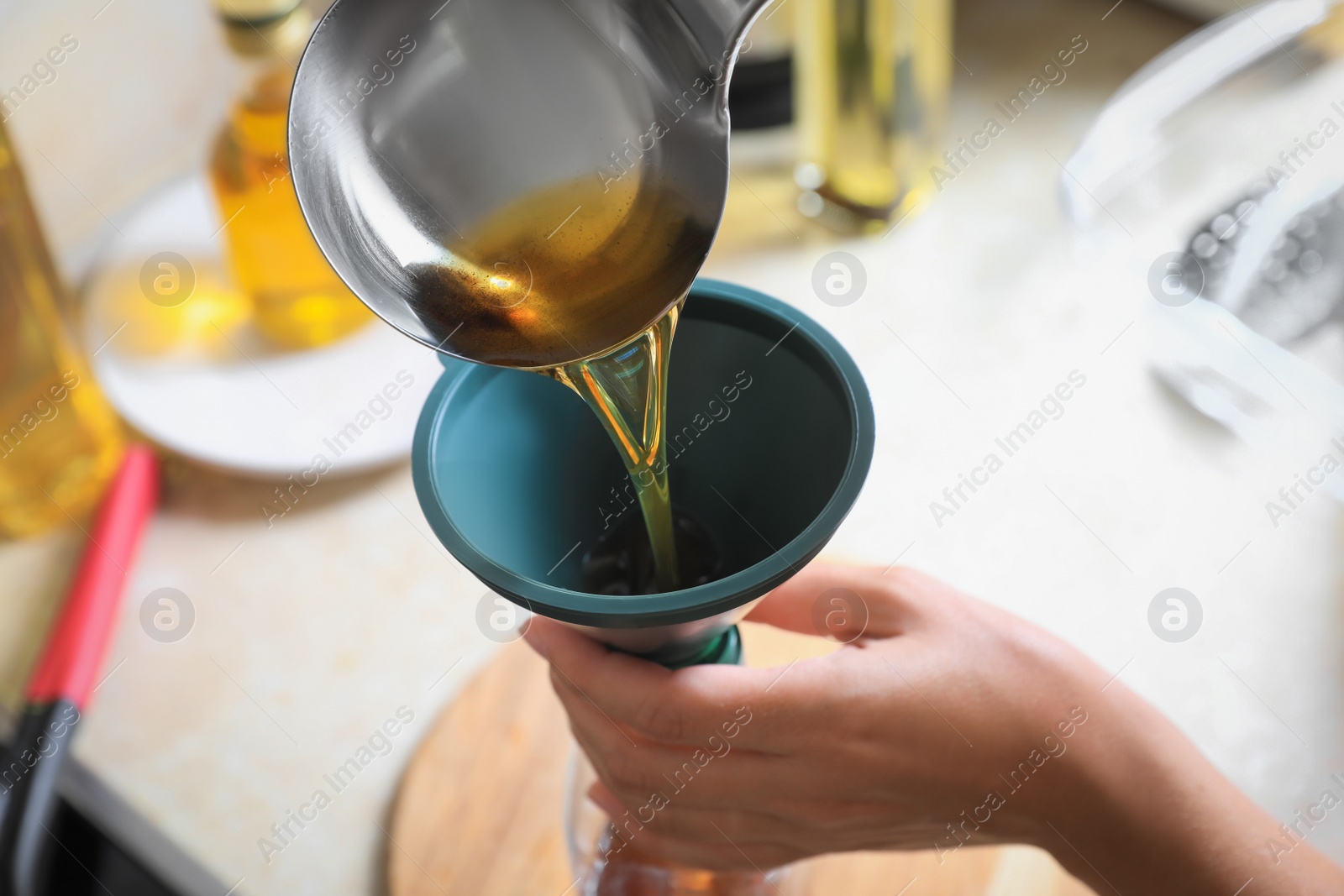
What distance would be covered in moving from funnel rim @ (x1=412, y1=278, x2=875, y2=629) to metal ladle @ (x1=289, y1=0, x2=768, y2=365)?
0.05 meters

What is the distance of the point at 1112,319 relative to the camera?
0.74 meters

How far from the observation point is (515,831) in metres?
0.57

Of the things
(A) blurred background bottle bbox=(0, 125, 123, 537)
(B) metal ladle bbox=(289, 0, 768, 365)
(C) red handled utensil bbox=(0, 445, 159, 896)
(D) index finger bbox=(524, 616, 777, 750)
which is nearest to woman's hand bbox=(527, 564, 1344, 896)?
(D) index finger bbox=(524, 616, 777, 750)

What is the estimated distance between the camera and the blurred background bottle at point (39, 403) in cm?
64

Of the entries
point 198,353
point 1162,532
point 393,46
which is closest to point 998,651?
point 1162,532

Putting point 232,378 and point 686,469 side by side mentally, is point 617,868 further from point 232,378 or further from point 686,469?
point 232,378

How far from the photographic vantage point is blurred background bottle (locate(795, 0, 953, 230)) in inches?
28.1

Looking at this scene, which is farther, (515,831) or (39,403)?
(39,403)

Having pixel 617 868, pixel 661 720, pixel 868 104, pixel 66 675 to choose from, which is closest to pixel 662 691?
pixel 661 720

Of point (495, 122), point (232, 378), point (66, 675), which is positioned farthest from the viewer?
point (232, 378)

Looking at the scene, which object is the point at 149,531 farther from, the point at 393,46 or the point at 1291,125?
the point at 1291,125

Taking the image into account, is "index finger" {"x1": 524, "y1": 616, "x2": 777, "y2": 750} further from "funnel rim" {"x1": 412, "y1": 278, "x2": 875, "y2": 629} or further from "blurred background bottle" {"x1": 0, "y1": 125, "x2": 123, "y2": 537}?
"blurred background bottle" {"x1": 0, "y1": 125, "x2": 123, "y2": 537}

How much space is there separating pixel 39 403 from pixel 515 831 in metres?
0.37

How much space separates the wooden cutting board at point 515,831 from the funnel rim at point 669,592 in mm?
222
